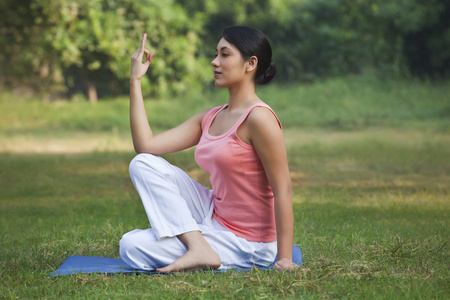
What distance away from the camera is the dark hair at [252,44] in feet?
9.84

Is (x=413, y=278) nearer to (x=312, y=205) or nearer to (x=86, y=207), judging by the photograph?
(x=312, y=205)

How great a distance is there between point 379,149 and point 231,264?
570 cm

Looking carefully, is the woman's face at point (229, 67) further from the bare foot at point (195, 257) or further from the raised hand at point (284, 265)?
the raised hand at point (284, 265)

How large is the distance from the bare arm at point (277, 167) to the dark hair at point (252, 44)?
259 millimetres

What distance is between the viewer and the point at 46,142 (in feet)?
31.7

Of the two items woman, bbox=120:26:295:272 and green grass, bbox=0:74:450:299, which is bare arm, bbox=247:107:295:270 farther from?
green grass, bbox=0:74:450:299

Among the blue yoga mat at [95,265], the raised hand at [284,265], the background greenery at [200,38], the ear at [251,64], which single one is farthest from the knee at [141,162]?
the background greenery at [200,38]

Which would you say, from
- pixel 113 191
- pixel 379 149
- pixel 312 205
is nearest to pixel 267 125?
pixel 312 205

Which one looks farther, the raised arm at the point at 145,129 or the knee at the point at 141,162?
the raised arm at the point at 145,129

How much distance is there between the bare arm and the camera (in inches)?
113

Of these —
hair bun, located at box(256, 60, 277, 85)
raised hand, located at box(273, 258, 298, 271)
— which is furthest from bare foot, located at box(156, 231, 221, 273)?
hair bun, located at box(256, 60, 277, 85)

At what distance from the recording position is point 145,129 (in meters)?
3.23

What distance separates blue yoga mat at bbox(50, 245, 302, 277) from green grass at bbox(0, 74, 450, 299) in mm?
75

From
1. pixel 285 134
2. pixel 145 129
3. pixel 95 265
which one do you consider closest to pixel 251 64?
pixel 145 129
